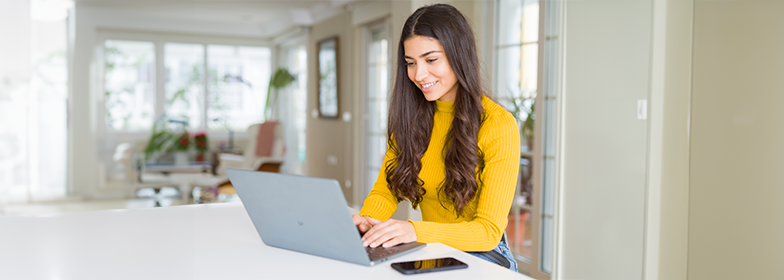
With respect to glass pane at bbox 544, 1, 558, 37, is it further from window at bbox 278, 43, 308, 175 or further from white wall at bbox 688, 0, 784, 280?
window at bbox 278, 43, 308, 175

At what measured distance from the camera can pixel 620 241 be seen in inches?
96.4

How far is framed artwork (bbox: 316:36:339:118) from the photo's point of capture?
620cm

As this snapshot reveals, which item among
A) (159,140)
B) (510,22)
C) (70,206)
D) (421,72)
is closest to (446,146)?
(421,72)

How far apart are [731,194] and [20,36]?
5343 mm

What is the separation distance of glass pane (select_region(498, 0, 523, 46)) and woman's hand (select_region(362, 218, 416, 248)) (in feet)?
7.27

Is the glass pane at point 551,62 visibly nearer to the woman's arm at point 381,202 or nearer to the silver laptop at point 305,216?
the woman's arm at point 381,202

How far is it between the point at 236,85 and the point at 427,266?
25.0 ft

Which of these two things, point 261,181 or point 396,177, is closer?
point 261,181

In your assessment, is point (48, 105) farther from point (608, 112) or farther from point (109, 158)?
point (608, 112)

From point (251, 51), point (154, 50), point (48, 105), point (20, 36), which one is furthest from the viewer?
point (251, 51)

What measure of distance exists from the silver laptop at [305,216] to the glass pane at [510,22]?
2263 mm

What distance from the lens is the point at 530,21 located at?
120 inches

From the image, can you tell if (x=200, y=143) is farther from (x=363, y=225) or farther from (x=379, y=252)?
(x=379, y=252)

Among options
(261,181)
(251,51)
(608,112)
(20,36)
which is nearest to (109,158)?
(20,36)
